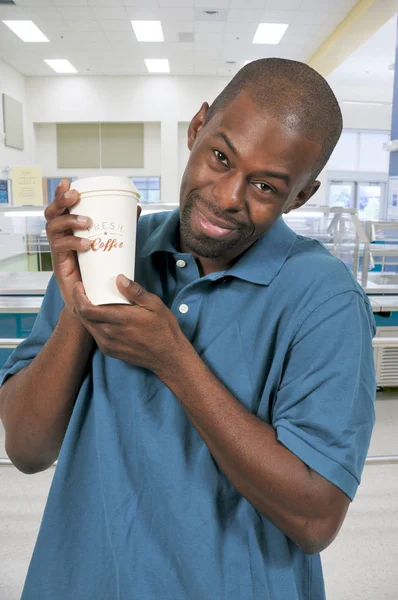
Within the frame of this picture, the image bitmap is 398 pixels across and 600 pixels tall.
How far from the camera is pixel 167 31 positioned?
8.47m

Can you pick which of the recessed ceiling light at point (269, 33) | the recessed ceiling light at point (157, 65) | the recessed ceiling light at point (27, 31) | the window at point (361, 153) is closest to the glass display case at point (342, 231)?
the recessed ceiling light at point (269, 33)

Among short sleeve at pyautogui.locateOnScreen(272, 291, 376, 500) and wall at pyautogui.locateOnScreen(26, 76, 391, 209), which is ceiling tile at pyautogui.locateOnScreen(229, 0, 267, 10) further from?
short sleeve at pyautogui.locateOnScreen(272, 291, 376, 500)

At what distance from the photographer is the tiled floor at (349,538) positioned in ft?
6.44

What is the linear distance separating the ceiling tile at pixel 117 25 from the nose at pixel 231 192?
8.54m

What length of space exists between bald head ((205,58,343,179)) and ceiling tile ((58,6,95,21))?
8067 mm

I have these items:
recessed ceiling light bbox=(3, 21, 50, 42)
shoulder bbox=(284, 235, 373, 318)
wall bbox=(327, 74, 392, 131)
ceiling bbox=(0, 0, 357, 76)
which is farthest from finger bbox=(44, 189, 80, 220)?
wall bbox=(327, 74, 392, 131)

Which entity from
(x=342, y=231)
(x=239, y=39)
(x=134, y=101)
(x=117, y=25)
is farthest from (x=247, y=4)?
(x=342, y=231)

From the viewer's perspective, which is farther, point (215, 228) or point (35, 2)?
point (35, 2)

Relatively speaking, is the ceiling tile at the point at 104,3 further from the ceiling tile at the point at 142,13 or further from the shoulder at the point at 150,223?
the shoulder at the point at 150,223

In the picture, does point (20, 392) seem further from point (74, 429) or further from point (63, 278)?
point (63, 278)

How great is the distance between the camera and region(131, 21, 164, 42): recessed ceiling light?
26.9 ft

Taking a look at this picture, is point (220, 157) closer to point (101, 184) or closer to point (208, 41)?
point (101, 184)

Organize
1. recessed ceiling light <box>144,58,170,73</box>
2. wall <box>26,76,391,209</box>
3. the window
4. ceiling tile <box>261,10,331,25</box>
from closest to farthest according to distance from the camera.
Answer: ceiling tile <box>261,10,331,25</box> < recessed ceiling light <box>144,58,170,73</box> < wall <box>26,76,391,209</box> < the window

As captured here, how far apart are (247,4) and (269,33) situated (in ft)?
4.79
